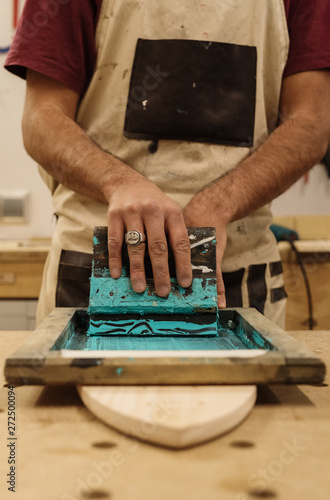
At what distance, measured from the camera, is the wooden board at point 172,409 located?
1.34ft

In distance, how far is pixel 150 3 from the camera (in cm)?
98

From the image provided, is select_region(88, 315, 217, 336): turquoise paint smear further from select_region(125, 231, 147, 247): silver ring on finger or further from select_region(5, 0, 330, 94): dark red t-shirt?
select_region(5, 0, 330, 94): dark red t-shirt

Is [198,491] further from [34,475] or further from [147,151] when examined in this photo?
[147,151]

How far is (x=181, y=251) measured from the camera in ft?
2.32

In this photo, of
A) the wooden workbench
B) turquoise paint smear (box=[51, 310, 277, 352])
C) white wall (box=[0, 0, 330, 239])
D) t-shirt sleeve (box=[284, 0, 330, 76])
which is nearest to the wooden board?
the wooden workbench

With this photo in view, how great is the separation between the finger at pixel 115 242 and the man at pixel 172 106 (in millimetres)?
203

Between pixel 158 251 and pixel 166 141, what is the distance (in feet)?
1.24

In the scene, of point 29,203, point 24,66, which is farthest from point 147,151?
point 29,203

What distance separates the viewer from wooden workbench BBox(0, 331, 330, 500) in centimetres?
35

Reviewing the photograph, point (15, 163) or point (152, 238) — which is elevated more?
point (15, 163)

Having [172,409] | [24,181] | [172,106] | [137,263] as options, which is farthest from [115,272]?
[24,181]

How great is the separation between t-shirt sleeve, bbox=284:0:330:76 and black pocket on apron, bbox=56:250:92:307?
695mm

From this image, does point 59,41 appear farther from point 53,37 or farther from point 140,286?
point 140,286

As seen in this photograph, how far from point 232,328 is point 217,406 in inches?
13.6
